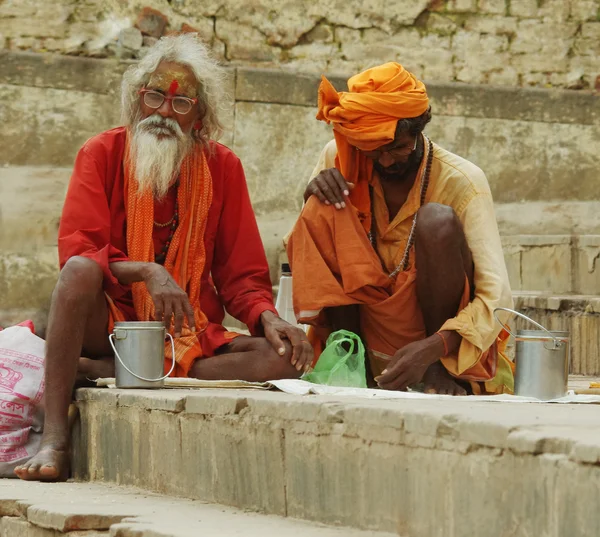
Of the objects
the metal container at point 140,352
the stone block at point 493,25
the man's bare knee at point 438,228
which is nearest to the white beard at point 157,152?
the metal container at point 140,352

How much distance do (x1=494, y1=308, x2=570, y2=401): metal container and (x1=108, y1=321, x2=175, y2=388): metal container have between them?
1.18 meters

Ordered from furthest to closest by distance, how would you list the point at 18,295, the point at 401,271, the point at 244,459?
the point at 18,295, the point at 401,271, the point at 244,459

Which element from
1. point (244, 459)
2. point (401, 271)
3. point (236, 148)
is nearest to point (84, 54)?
point (236, 148)

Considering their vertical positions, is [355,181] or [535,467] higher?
[355,181]

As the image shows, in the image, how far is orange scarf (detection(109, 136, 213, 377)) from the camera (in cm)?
457

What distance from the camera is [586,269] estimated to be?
7.01 m

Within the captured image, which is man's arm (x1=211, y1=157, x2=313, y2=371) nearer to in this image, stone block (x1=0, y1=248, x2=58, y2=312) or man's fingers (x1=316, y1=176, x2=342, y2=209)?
man's fingers (x1=316, y1=176, x2=342, y2=209)

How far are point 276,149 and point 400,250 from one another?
3.71 m

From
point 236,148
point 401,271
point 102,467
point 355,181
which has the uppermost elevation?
point 236,148

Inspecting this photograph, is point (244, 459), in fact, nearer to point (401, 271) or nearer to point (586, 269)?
point (401, 271)

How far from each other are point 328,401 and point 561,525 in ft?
3.16

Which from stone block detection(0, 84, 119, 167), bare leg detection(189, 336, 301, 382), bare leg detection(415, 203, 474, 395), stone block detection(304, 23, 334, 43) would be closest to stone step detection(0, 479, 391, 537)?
bare leg detection(189, 336, 301, 382)

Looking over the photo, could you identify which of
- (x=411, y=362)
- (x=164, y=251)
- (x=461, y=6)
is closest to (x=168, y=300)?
(x=164, y=251)

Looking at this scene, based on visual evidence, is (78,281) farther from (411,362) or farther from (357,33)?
(357,33)
